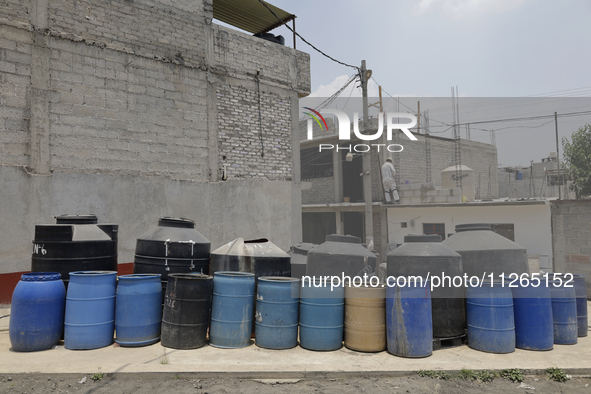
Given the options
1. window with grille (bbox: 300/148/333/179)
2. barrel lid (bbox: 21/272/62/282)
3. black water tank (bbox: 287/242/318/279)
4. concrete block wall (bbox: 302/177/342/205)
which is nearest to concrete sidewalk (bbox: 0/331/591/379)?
barrel lid (bbox: 21/272/62/282)

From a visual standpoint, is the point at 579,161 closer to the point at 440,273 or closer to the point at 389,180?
the point at 389,180

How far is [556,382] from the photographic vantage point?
4711 millimetres

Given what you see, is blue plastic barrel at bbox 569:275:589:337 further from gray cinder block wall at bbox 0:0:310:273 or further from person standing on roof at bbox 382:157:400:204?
person standing on roof at bbox 382:157:400:204

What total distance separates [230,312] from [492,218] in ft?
42.8

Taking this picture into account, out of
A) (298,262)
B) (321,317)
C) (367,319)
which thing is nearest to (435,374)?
(367,319)

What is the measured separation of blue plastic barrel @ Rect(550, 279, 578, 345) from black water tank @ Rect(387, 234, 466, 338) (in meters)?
1.29

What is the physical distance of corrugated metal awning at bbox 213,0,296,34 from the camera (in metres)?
11.1

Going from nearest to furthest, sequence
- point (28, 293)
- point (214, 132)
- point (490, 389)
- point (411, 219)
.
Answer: point (490, 389) → point (28, 293) → point (214, 132) → point (411, 219)

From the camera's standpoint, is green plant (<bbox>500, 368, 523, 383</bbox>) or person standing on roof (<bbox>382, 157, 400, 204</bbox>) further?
person standing on roof (<bbox>382, 157, 400, 204</bbox>)

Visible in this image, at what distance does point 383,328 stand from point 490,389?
140 cm

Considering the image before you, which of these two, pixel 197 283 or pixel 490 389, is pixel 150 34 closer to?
pixel 197 283

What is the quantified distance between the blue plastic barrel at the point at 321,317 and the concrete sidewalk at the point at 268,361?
136 millimetres

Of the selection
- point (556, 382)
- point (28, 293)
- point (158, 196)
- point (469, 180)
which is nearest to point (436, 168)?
point (469, 180)

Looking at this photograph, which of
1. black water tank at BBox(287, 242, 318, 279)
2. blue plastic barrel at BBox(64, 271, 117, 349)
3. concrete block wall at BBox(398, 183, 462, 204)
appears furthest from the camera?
concrete block wall at BBox(398, 183, 462, 204)
